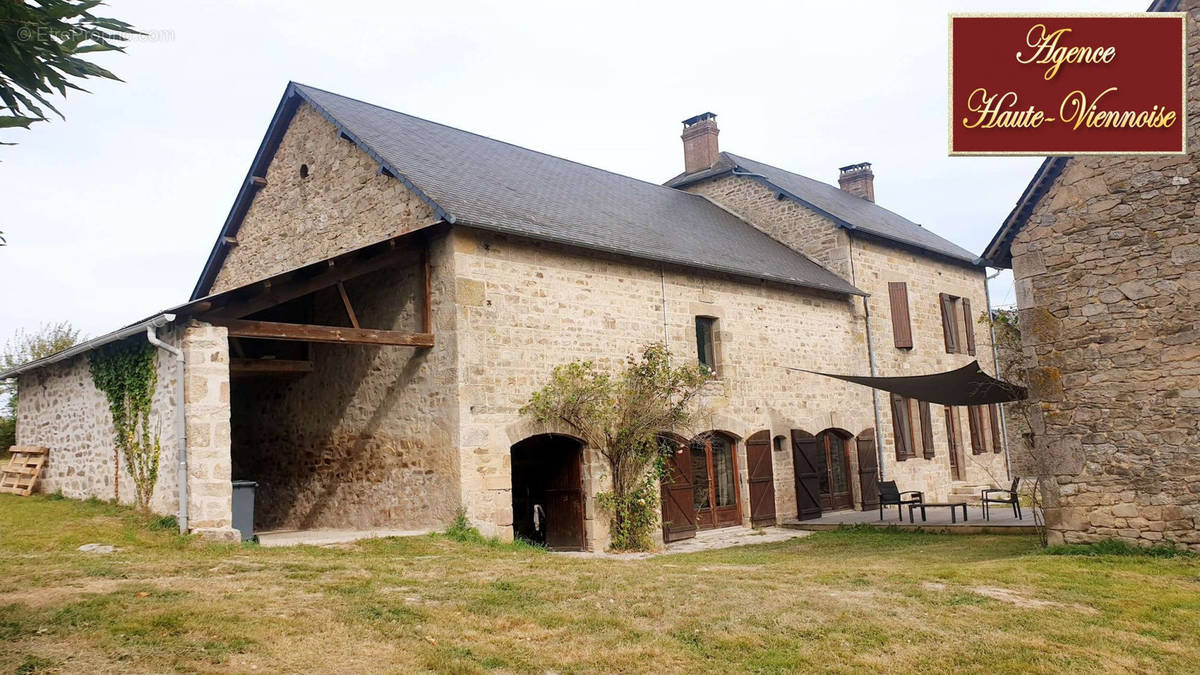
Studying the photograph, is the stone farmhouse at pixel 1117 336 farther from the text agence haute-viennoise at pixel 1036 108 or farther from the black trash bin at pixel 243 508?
the black trash bin at pixel 243 508

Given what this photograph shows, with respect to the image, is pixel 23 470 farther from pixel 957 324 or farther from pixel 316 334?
pixel 957 324

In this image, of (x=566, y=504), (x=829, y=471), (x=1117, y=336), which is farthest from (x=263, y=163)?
(x=1117, y=336)

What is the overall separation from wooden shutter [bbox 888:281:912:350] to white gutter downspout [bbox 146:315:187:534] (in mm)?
12963

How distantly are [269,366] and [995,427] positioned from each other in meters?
15.7

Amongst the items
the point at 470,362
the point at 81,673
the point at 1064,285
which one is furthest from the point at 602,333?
the point at 81,673

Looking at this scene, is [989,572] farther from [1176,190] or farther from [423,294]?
[423,294]

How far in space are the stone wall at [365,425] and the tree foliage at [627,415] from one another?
4.18 ft

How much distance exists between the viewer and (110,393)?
33.3 ft

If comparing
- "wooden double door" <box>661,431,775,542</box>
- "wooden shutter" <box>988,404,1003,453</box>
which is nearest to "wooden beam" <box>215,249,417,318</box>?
"wooden double door" <box>661,431,775,542</box>

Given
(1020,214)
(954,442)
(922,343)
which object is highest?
(1020,214)

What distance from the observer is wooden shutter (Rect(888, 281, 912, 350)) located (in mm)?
17266

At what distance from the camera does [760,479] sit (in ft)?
46.1

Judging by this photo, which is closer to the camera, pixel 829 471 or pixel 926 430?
pixel 829 471

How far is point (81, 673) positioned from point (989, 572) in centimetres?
673
